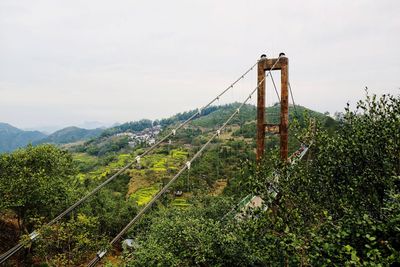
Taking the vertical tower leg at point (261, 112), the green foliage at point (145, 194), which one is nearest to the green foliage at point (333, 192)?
the vertical tower leg at point (261, 112)

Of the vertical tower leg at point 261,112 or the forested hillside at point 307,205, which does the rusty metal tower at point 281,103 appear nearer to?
the vertical tower leg at point 261,112

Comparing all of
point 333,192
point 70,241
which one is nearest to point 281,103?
point 333,192

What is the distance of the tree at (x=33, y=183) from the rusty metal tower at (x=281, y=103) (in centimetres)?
1427

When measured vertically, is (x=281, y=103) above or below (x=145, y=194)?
above

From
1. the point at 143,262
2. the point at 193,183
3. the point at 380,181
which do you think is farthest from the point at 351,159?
the point at 193,183

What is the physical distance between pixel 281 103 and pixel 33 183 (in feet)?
51.7

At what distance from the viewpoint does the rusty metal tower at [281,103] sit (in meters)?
11.6

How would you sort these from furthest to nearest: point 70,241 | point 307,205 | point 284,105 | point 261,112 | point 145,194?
1. point 145,194
2. point 70,241
3. point 261,112
4. point 284,105
5. point 307,205

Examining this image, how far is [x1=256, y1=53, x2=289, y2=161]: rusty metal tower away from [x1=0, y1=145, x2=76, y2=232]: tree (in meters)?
14.3

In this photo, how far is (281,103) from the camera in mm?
11680

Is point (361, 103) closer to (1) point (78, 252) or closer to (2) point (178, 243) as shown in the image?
(2) point (178, 243)

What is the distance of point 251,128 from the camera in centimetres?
11144

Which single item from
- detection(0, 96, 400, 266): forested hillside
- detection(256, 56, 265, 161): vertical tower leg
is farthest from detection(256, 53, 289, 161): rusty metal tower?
detection(0, 96, 400, 266): forested hillside

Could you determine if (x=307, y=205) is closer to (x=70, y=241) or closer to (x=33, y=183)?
(x=70, y=241)
